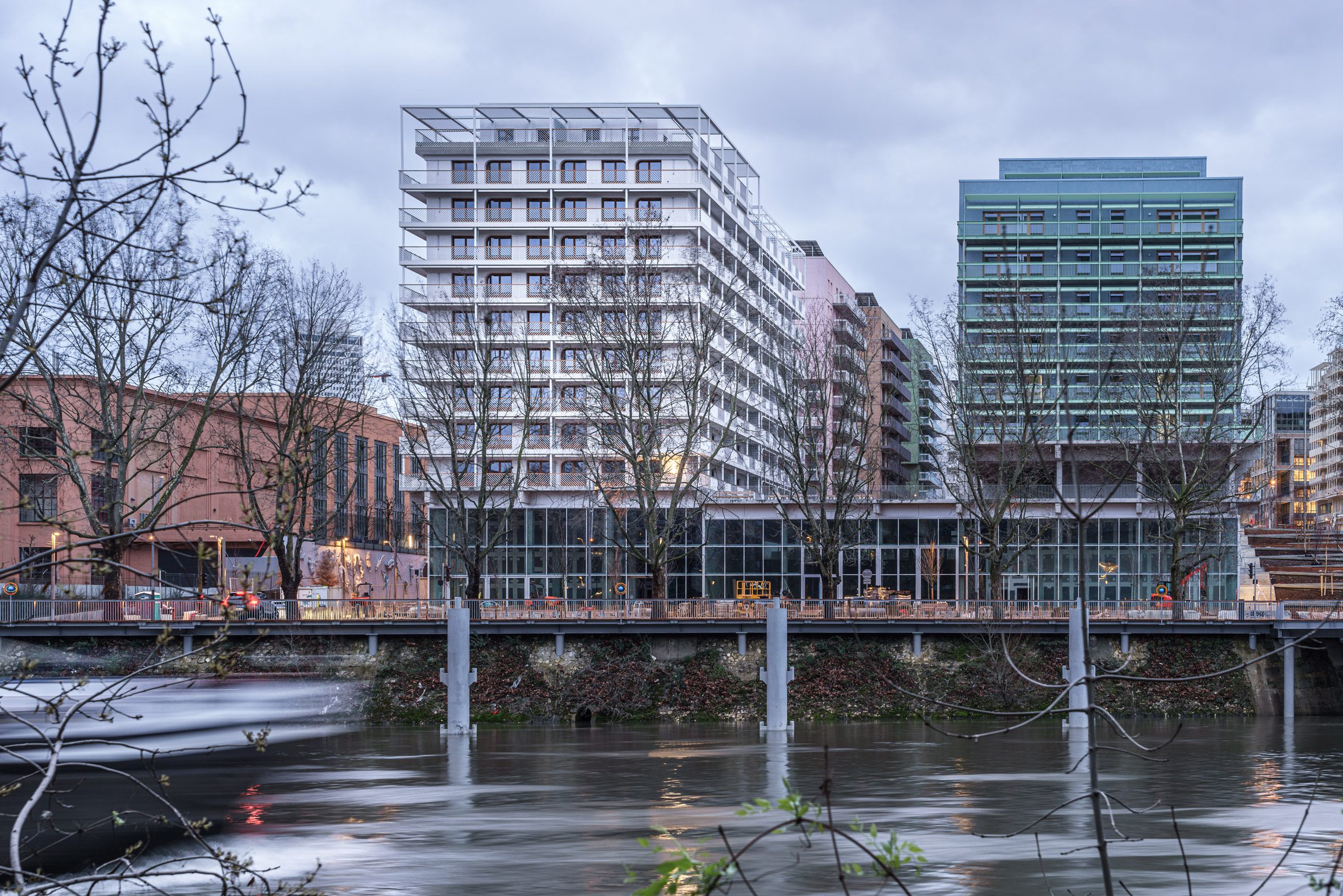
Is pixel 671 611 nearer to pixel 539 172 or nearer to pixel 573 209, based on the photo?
pixel 573 209

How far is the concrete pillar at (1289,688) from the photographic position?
5566cm

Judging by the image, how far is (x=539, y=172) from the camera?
96375mm

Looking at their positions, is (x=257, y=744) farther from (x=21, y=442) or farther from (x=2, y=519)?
(x=2, y=519)

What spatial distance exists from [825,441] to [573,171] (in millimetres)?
37249

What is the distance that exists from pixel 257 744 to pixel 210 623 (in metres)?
52.8

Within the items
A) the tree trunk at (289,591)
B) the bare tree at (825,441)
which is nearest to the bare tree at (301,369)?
the tree trunk at (289,591)

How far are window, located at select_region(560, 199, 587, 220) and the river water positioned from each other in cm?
4983

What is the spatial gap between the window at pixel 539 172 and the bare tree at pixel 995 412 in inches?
1211

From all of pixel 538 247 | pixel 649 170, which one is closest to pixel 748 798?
pixel 538 247

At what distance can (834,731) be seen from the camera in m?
52.4

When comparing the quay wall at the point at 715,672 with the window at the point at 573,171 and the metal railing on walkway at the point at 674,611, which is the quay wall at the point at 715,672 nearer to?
the metal railing on walkway at the point at 674,611

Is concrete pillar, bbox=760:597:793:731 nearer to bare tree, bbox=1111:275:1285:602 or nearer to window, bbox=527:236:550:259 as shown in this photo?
bare tree, bbox=1111:275:1285:602

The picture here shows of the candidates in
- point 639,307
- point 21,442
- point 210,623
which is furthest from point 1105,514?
point 21,442

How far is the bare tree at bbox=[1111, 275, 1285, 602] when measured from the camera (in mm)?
63625
